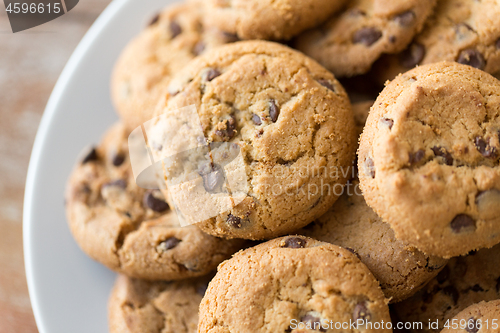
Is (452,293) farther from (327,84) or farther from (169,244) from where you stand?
(169,244)

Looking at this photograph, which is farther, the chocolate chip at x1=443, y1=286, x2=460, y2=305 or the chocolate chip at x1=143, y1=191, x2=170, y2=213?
the chocolate chip at x1=143, y1=191, x2=170, y2=213

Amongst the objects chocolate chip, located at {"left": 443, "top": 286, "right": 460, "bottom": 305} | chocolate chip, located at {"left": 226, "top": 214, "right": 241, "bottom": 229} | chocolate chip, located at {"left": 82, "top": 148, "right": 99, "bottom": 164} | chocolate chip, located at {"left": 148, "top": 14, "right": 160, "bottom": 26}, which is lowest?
chocolate chip, located at {"left": 443, "top": 286, "right": 460, "bottom": 305}

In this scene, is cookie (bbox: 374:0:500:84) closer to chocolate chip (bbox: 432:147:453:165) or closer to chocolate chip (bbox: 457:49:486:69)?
chocolate chip (bbox: 457:49:486:69)

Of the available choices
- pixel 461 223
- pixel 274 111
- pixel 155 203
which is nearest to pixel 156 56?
pixel 155 203

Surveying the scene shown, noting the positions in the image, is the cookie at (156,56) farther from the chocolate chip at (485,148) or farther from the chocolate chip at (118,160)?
the chocolate chip at (485,148)

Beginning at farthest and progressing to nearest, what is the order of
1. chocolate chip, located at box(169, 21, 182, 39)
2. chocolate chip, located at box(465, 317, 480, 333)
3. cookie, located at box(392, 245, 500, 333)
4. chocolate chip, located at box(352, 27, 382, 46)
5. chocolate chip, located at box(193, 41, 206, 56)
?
chocolate chip, located at box(169, 21, 182, 39) → chocolate chip, located at box(193, 41, 206, 56) → chocolate chip, located at box(352, 27, 382, 46) → cookie, located at box(392, 245, 500, 333) → chocolate chip, located at box(465, 317, 480, 333)

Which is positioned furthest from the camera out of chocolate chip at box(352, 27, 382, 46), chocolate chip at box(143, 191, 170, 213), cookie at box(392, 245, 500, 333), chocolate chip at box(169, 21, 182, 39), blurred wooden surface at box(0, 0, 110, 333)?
blurred wooden surface at box(0, 0, 110, 333)

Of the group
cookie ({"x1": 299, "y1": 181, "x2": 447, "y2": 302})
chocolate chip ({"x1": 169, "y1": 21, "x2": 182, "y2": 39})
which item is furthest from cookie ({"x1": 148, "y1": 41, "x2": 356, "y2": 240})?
chocolate chip ({"x1": 169, "y1": 21, "x2": 182, "y2": 39})
